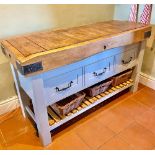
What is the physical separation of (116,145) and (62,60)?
74 cm

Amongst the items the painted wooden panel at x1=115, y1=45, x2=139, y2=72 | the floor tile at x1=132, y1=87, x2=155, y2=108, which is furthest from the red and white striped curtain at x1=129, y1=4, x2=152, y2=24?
the floor tile at x1=132, y1=87, x2=155, y2=108

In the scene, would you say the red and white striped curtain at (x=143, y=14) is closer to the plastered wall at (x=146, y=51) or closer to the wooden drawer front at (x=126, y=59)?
the plastered wall at (x=146, y=51)

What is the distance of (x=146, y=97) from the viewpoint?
1784 millimetres

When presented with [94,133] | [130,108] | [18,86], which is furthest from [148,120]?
[18,86]

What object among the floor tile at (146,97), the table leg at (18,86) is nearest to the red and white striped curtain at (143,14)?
the floor tile at (146,97)

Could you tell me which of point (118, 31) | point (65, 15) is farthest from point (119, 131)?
point (65, 15)

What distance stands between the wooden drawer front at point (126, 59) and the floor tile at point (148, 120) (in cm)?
46

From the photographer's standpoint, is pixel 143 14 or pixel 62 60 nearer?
pixel 62 60

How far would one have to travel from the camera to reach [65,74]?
118 centimetres

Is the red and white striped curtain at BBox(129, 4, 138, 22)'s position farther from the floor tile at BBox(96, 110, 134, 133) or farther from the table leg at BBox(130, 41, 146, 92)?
the floor tile at BBox(96, 110, 134, 133)

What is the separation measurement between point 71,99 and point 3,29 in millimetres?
762

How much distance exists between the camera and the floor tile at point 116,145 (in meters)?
1.24

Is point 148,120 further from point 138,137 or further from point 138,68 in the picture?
point 138,68

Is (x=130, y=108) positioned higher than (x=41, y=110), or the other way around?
(x=41, y=110)
